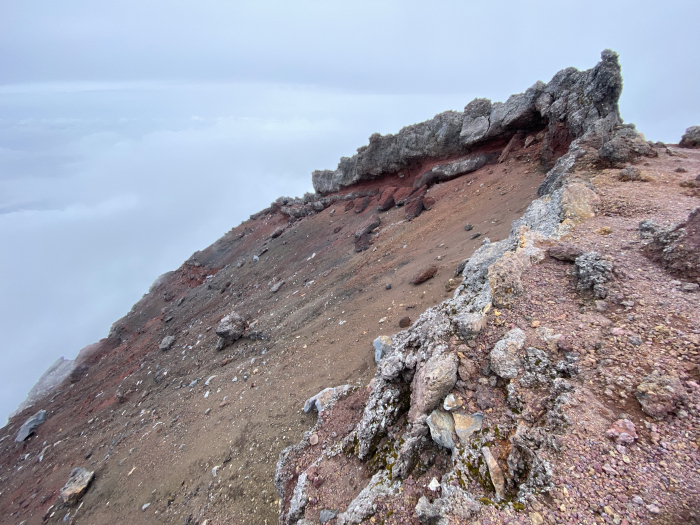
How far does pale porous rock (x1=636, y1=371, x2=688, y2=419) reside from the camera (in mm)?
2584

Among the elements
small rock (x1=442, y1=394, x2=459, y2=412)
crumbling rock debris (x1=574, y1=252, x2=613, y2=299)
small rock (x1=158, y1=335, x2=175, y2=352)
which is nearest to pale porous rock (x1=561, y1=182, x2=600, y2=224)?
crumbling rock debris (x1=574, y1=252, x2=613, y2=299)

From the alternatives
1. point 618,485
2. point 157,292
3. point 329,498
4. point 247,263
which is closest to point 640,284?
point 618,485

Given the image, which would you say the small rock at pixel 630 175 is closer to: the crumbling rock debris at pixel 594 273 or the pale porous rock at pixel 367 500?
the crumbling rock debris at pixel 594 273

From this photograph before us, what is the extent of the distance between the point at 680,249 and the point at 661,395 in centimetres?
250

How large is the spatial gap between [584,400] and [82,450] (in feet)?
56.2

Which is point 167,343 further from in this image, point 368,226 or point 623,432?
point 623,432

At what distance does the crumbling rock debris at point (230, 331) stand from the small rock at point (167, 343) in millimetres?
6020

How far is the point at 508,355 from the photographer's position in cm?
363

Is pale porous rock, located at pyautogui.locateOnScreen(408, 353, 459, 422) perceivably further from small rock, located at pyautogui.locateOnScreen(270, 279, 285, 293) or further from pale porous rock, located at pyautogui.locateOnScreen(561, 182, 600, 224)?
small rock, located at pyautogui.locateOnScreen(270, 279, 285, 293)

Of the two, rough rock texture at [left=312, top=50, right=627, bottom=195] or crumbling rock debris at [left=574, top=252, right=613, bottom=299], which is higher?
rough rock texture at [left=312, top=50, right=627, bottom=195]

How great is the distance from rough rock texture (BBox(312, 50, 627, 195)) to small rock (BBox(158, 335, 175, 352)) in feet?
57.1

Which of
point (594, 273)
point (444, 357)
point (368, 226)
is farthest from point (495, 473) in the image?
point (368, 226)

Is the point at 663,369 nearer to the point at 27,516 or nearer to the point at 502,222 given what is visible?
the point at 502,222

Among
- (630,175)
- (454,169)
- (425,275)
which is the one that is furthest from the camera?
(454,169)
